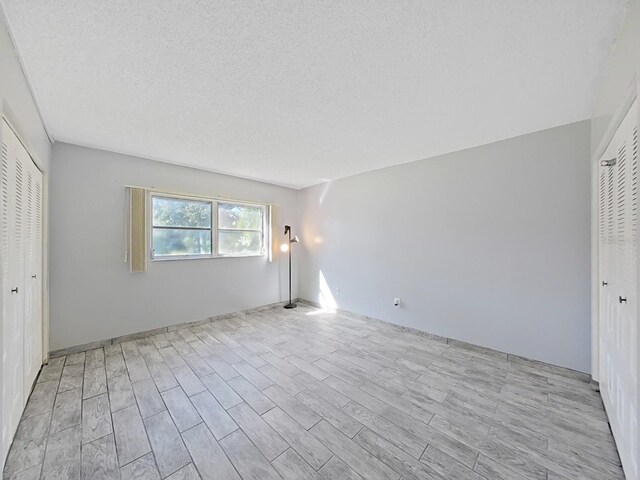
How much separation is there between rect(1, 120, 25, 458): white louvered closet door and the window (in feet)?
5.46

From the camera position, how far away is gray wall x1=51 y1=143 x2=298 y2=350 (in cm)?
279

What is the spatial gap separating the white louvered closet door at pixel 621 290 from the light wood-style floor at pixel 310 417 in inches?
10.7

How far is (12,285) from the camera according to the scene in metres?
1.62

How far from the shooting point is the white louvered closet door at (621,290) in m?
1.21

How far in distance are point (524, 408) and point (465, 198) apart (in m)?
2.11

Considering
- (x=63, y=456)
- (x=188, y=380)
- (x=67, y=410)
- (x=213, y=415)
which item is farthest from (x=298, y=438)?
(x=67, y=410)

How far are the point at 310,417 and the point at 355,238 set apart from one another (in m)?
2.78

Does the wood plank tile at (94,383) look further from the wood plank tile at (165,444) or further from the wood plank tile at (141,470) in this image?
the wood plank tile at (141,470)

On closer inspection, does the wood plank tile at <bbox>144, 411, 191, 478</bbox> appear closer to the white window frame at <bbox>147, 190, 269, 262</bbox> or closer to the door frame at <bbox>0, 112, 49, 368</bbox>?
the door frame at <bbox>0, 112, 49, 368</bbox>

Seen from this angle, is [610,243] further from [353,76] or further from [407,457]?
[353,76]

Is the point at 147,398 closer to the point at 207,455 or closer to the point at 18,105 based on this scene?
the point at 207,455

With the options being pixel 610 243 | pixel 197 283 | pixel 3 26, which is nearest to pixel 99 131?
pixel 3 26

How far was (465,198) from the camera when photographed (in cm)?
300

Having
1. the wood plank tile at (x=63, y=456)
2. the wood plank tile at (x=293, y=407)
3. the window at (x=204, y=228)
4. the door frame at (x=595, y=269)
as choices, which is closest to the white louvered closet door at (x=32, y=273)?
the wood plank tile at (x=63, y=456)
